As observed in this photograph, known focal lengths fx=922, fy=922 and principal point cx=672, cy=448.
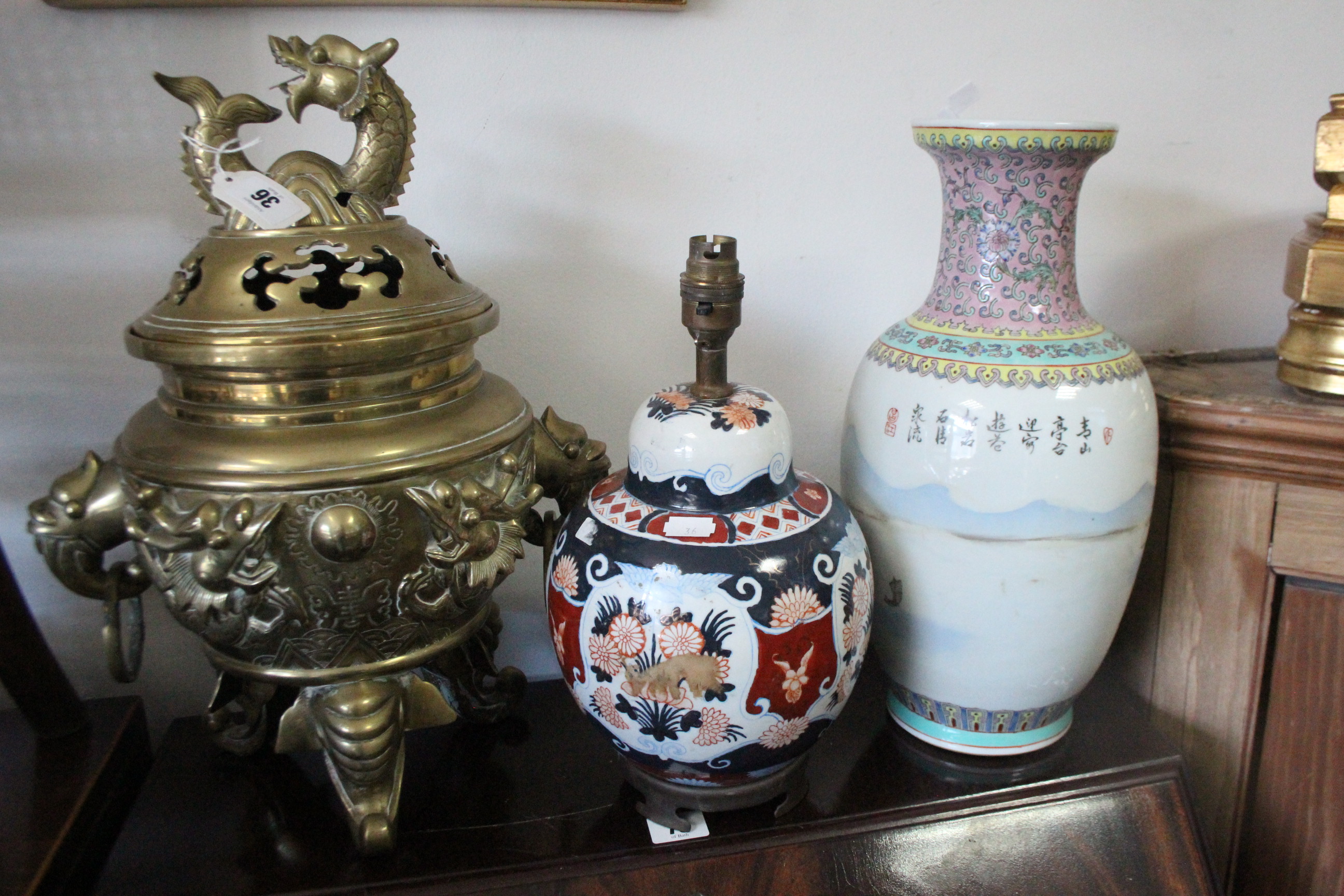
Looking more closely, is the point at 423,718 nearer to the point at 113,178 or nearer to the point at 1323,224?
the point at 113,178

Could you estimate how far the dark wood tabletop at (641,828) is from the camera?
0.73 meters

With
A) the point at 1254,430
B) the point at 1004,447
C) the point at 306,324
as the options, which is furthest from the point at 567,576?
the point at 1254,430

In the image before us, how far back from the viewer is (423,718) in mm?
787

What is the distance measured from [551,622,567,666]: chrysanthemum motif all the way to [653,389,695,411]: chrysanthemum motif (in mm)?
197

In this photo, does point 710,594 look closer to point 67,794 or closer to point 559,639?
point 559,639

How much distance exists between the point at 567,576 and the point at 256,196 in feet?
1.21

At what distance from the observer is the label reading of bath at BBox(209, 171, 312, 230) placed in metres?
0.68

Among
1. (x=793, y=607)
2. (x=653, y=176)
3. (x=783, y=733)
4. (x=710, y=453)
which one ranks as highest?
(x=653, y=176)

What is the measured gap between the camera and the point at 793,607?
69 centimetres

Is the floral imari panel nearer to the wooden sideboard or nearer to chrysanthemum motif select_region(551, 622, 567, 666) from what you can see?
chrysanthemum motif select_region(551, 622, 567, 666)

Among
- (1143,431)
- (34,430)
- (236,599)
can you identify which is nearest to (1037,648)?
(1143,431)

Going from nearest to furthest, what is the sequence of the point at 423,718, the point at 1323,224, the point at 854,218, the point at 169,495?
1. the point at 169,495
2. the point at 423,718
3. the point at 1323,224
4. the point at 854,218

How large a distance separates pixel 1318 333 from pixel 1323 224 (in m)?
0.10

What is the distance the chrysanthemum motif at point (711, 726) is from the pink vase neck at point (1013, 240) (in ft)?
1.28
